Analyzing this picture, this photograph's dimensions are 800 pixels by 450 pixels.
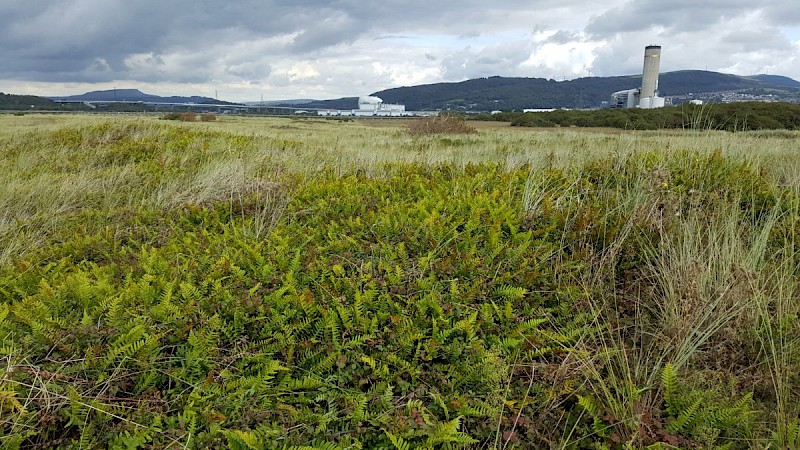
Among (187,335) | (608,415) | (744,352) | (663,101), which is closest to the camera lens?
(608,415)

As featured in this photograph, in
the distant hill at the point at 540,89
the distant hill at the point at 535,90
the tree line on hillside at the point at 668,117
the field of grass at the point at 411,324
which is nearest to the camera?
the field of grass at the point at 411,324

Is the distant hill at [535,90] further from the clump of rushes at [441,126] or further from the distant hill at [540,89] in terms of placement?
the clump of rushes at [441,126]

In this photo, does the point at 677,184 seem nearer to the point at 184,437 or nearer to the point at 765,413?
the point at 765,413

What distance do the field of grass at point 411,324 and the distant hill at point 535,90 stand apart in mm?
129670

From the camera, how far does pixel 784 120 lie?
103 ft

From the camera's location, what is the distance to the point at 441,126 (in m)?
24.0

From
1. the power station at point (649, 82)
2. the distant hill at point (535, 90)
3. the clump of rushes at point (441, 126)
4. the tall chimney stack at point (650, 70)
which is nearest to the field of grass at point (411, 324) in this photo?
the clump of rushes at point (441, 126)

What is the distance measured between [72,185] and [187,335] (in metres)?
4.95

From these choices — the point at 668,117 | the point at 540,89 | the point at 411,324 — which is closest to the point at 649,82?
the point at 668,117

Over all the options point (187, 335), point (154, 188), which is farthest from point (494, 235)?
point (154, 188)

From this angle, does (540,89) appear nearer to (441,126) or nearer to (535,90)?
(535,90)

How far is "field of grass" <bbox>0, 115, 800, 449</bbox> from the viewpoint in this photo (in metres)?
2.08

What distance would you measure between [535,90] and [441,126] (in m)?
158

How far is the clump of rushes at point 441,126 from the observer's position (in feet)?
77.8
